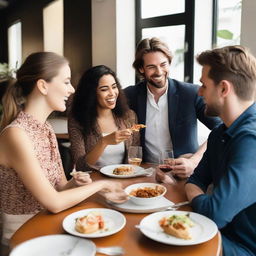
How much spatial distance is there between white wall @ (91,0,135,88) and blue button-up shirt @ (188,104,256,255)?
3464 millimetres

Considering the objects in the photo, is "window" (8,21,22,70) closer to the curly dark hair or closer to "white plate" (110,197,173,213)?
the curly dark hair

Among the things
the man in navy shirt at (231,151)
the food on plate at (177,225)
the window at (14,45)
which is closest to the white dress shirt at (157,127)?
the man in navy shirt at (231,151)

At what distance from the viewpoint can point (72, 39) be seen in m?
5.77

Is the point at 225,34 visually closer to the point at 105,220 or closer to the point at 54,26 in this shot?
the point at 105,220

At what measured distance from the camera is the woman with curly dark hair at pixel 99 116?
9.03 feet

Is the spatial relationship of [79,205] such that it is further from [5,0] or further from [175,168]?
[5,0]

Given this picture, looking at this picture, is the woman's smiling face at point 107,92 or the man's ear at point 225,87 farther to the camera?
the woman's smiling face at point 107,92

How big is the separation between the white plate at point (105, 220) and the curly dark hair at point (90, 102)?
1.37 m

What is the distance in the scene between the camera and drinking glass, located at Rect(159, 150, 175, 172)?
1954 mm

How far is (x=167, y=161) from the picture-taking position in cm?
195

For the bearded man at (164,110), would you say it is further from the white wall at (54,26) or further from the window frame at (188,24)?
the white wall at (54,26)

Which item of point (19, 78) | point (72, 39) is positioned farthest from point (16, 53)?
point (19, 78)

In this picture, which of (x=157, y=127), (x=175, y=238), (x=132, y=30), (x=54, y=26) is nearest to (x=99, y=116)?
(x=157, y=127)

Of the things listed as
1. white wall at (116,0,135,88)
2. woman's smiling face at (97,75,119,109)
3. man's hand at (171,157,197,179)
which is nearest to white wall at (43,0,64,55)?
white wall at (116,0,135,88)
